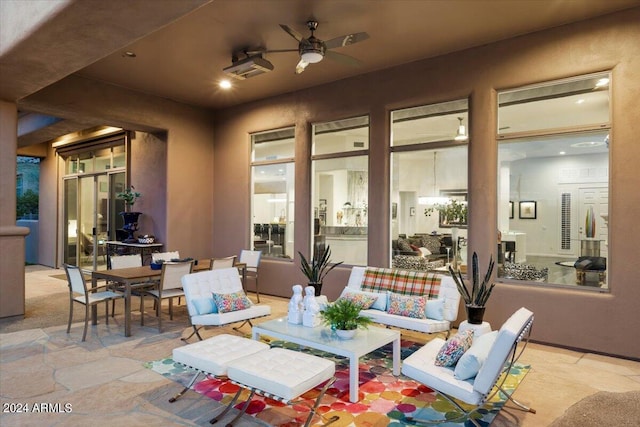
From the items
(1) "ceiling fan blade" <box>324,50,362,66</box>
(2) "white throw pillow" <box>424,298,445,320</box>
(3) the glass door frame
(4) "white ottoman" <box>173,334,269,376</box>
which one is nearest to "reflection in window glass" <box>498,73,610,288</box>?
(2) "white throw pillow" <box>424,298,445,320</box>

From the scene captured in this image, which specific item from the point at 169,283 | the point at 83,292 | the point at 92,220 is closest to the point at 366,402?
the point at 169,283

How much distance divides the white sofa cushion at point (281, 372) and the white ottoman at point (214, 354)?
107 mm

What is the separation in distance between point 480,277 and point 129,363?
409 centimetres

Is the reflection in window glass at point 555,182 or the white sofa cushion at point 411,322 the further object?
the reflection in window glass at point 555,182

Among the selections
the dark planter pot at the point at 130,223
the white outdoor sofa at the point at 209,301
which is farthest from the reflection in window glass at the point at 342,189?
the dark planter pot at the point at 130,223

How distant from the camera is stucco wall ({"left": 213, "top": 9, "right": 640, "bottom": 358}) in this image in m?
4.30

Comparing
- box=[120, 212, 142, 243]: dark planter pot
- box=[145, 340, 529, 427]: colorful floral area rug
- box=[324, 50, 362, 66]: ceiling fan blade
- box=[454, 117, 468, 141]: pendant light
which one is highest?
box=[324, 50, 362, 66]: ceiling fan blade

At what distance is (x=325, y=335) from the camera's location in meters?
3.70

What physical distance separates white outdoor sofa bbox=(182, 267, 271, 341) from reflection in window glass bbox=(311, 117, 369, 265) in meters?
2.30

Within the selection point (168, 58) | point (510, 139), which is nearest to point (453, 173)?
point (510, 139)

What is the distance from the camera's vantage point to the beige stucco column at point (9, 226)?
18.3 feet

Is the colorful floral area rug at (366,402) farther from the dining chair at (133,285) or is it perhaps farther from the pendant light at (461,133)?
the pendant light at (461,133)

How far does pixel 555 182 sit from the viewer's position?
524 cm

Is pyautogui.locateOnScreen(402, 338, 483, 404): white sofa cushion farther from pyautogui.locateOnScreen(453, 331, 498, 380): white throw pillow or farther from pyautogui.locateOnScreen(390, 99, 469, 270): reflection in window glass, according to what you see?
pyautogui.locateOnScreen(390, 99, 469, 270): reflection in window glass
